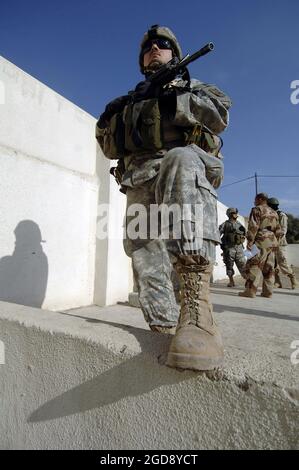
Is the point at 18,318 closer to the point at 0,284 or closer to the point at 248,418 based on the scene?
the point at 248,418

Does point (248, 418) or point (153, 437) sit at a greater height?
point (248, 418)

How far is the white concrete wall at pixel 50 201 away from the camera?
227 centimetres

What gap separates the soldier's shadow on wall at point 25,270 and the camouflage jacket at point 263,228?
113 inches

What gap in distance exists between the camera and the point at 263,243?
3.93 metres

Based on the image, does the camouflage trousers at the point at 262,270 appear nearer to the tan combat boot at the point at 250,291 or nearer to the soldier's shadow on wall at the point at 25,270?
the tan combat boot at the point at 250,291

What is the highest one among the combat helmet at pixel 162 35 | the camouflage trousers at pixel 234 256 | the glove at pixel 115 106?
the combat helmet at pixel 162 35

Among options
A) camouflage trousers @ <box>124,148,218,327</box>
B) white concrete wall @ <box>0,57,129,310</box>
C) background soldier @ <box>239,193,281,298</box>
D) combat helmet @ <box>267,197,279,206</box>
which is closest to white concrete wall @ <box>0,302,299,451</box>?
camouflage trousers @ <box>124,148,218,327</box>

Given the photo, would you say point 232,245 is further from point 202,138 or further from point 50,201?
point 202,138

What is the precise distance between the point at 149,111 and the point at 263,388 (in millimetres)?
1083

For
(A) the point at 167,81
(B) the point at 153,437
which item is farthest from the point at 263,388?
(A) the point at 167,81

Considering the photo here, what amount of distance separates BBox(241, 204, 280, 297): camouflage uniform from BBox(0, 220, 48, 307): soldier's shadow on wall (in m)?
2.69

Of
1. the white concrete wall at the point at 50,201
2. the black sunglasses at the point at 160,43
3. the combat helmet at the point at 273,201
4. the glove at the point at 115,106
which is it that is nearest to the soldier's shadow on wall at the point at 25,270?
the white concrete wall at the point at 50,201

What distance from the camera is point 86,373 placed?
31.6 inches

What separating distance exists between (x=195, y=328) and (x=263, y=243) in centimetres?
360
